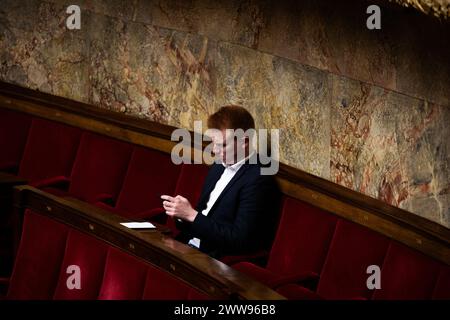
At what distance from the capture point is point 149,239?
95.0 inches

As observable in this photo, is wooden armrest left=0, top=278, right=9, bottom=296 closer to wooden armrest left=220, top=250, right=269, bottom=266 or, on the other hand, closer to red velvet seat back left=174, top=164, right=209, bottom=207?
wooden armrest left=220, top=250, right=269, bottom=266

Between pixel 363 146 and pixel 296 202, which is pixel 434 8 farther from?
pixel 296 202

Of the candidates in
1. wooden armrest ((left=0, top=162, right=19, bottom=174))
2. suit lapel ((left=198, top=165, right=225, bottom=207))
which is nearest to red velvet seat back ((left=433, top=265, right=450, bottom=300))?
suit lapel ((left=198, top=165, right=225, bottom=207))

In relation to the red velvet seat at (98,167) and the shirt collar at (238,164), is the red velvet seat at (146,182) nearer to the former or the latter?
the red velvet seat at (98,167)

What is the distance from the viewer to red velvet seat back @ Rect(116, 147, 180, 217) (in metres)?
3.90

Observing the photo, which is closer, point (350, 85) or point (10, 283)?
Result: point (10, 283)

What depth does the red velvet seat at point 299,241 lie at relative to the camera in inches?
123

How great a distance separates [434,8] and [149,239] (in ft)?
3.35

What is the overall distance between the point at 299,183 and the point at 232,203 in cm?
29

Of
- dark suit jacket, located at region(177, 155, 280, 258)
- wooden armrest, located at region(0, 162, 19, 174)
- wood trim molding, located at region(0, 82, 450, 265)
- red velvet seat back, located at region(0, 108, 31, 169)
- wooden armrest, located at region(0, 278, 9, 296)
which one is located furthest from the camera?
red velvet seat back, located at region(0, 108, 31, 169)

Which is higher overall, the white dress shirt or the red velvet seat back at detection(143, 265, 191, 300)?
the white dress shirt

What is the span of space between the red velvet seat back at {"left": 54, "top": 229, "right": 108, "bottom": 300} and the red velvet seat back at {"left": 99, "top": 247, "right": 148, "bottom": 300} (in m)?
0.04

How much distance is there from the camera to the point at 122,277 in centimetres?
238
